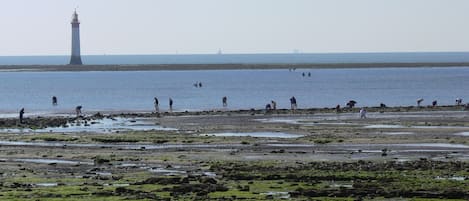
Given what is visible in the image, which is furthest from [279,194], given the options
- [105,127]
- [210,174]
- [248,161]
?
[105,127]

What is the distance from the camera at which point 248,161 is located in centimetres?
3784

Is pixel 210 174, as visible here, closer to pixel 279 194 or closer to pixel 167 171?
pixel 167 171

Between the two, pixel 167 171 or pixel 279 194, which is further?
pixel 167 171

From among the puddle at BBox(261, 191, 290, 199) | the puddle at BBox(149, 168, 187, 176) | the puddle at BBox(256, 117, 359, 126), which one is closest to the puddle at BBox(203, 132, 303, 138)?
the puddle at BBox(256, 117, 359, 126)

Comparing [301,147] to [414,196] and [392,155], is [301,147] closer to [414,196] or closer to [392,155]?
[392,155]

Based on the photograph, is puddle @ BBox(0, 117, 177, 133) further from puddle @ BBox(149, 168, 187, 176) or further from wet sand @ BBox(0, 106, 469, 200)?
puddle @ BBox(149, 168, 187, 176)

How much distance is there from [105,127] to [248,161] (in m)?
23.3

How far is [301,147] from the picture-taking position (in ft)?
145

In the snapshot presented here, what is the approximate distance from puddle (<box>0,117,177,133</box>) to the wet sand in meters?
1.21

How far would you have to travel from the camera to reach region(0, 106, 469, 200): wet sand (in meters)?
29.0

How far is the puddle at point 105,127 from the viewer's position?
57.1 m

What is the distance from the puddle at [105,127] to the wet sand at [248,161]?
47.8 inches

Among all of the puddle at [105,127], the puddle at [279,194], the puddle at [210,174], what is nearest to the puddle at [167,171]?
the puddle at [210,174]

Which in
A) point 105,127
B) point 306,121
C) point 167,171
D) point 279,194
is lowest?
point 105,127
